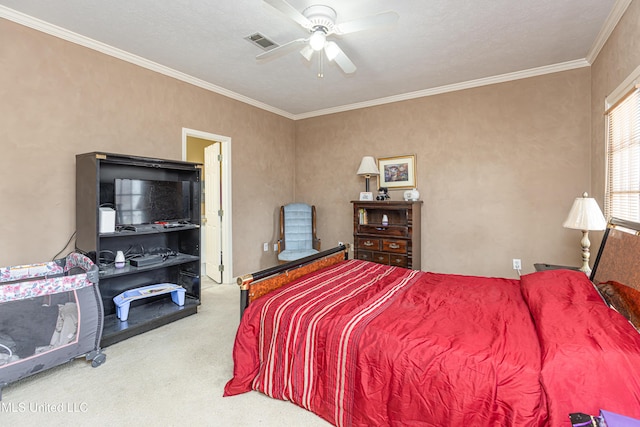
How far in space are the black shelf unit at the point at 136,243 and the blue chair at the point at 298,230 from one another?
1720 millimetres

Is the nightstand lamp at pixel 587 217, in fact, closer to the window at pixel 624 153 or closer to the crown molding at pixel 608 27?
the window at pixel 624 153

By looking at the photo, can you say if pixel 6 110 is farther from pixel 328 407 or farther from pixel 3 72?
pixel 328 407

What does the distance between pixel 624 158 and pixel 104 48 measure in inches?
186

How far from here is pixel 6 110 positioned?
245 cm

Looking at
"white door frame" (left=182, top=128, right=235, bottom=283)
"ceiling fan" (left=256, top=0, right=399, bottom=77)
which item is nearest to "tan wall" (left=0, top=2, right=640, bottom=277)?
"white door frame" (left=182, top=128, right=235, bottom=283)

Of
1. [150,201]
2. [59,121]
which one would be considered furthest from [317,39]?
[59,121]

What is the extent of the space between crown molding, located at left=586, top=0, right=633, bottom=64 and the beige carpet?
142 inches

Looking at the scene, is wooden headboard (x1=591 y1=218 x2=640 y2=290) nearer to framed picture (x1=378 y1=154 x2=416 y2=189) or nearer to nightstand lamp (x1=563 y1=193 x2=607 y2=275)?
nightstand lamp (x1=563 y1=193 x2=607 y2=275)

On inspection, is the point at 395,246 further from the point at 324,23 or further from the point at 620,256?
the point at 324,23

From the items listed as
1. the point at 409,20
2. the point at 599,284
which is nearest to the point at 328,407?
the point at 599,284

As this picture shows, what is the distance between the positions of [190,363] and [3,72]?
2.76 metres

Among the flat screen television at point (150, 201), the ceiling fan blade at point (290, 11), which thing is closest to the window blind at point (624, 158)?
the ceiling fan blade at point (290, 11)

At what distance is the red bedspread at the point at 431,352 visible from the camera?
1.20m

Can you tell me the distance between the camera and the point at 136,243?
127 inches
